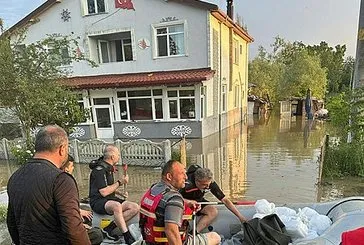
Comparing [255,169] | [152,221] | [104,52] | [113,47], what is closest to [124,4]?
[113,47]

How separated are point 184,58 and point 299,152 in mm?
6482

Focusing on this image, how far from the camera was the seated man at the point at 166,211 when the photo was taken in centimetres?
254

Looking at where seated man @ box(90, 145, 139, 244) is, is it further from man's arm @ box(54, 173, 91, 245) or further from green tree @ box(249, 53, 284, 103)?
green tree @ box(249, 53, 284, 103)

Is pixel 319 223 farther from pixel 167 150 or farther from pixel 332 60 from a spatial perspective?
pixel 332 60

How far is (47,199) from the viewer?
2047 mm

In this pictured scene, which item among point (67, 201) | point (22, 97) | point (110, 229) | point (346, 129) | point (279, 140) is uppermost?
point (22, 97)

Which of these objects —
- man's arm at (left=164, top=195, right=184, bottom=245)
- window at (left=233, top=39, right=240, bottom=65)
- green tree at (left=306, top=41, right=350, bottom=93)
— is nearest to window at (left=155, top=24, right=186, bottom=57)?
window at (left=233, top=39, right=240, bottom=65)

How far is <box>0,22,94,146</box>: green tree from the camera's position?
671 centimetres

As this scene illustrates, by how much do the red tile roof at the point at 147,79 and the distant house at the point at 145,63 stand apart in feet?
0.14

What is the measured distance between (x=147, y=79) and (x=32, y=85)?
22.3 feet

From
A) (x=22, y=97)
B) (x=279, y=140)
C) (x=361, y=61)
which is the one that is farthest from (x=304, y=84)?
(x=22, y=97)

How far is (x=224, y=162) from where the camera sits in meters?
9.53

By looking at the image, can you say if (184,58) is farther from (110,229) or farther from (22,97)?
(110,229)

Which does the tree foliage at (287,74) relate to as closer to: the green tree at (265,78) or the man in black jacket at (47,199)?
the green tree at (265,78)
